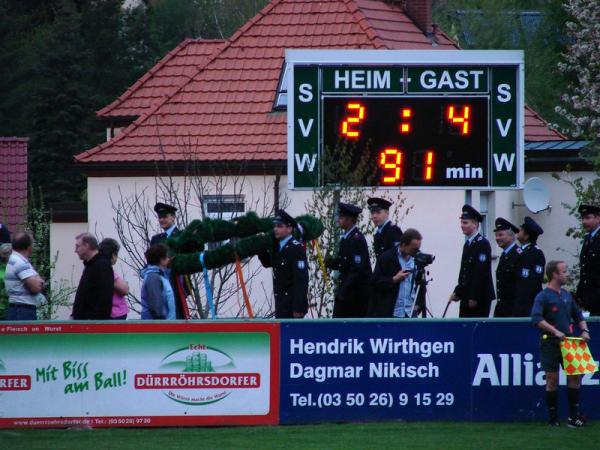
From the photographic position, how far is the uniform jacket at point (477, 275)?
14484 millimetres

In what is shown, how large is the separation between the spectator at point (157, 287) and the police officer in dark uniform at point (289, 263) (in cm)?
109

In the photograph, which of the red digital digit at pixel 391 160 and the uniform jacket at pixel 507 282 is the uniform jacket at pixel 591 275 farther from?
the red digital digit at pixel 391 160

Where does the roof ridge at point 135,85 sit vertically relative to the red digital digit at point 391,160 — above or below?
above

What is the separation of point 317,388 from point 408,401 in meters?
0.88

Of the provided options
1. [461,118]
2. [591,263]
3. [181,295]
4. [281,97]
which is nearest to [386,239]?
[461,118]

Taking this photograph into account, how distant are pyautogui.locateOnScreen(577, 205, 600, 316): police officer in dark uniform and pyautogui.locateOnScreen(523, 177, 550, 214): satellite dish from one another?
8845 millimetres

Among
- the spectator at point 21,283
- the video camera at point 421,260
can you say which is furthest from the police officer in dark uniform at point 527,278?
the spectator at point 21,283

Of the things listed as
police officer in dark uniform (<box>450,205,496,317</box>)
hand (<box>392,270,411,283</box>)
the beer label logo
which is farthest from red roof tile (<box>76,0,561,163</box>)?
the beer label logo

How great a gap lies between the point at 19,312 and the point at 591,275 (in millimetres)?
5810

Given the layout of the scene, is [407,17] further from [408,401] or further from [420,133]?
[408,401]

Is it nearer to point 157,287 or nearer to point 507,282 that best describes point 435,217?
point 507,282

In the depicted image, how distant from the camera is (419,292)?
1495 cm

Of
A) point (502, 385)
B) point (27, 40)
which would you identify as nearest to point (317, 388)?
point (502, 385)

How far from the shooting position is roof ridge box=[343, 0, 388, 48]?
79.7 ft
